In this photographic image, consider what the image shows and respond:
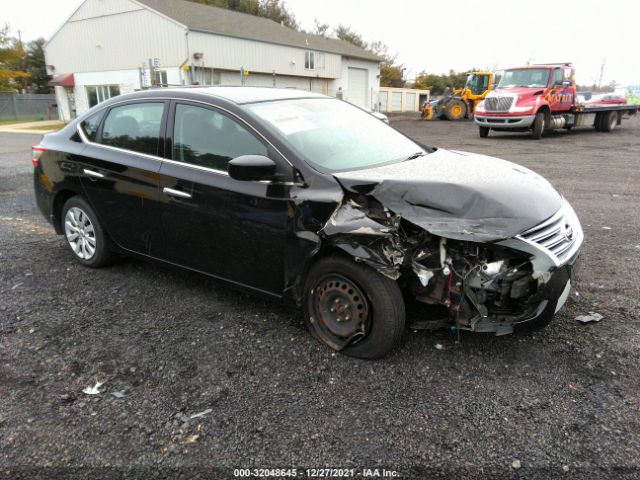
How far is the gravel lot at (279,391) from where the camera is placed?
2279 mm

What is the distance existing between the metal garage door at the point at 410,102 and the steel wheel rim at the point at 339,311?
43463 mm

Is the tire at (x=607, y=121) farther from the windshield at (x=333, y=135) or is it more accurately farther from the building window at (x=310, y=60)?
the building window at (x=310, y=60)

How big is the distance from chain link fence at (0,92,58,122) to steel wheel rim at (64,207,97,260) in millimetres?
37112

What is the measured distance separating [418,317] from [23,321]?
2.98 meters

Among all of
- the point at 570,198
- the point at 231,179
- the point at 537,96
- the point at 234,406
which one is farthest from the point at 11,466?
the point at 537,96

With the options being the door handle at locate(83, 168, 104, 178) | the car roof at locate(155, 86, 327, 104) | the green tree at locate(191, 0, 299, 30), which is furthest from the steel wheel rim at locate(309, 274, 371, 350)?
the green tree at locate(191, 0, 299, 30)

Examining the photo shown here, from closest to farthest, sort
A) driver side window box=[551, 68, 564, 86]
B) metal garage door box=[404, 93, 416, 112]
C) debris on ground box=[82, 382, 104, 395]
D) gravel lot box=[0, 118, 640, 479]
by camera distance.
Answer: gravel lot box=[0, 118, 640, 479] < debris on ground box=[82, 382, 104, 395] < driver side window box=[551, 68, 564, 86] < metal garage door box=[404, 93, 416, 112]

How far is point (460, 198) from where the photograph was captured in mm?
2807

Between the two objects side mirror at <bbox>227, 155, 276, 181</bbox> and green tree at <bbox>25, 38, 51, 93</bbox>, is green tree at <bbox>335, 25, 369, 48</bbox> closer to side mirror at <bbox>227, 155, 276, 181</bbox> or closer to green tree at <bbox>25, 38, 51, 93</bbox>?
green tree at <bbox>25, 38, 51, 93</bbox>

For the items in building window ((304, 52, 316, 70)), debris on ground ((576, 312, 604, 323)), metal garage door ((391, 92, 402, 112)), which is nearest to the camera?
debris on ground ((576, 312, 604, 323))

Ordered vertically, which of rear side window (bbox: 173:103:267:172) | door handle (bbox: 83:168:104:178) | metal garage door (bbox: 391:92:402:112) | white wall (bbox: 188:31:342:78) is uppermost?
white wall (bbox: 188:31:342:78)

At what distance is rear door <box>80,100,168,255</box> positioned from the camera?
379 centimetres

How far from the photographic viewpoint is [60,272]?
4.54 meters

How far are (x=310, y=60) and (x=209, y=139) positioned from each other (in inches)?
1365
